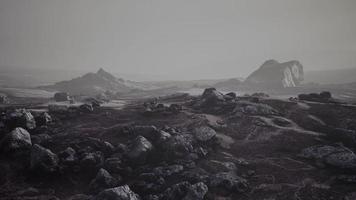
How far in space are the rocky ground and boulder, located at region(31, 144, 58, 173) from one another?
84mm

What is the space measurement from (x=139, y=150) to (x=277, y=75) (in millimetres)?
122543

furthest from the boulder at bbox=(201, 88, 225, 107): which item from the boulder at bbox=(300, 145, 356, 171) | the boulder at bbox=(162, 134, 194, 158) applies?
the boulder at bbox=(300, 145, 356, 171)

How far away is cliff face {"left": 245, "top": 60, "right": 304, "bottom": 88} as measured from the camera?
12726 cm

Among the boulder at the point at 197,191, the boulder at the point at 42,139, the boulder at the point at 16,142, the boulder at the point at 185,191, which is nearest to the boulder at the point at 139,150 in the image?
the boulder at the point at 185,191

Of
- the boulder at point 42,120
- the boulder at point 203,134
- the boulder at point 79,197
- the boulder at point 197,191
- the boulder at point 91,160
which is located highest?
the boulder at point 42,120

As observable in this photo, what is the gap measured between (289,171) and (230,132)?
1020cm

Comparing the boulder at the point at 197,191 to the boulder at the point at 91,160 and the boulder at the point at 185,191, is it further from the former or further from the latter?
the boulder at the point at 91,160

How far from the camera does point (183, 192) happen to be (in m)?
19.1

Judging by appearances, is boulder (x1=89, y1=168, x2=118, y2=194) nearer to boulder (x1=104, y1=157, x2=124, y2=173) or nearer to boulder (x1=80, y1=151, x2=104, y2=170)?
boulder (x1=104, y1=157, x2=124, y2=173)

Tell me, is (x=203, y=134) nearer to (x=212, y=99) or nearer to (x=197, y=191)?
(x=197, y=191)

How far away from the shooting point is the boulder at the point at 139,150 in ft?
78.3

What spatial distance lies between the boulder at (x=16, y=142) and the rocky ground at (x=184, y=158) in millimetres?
85

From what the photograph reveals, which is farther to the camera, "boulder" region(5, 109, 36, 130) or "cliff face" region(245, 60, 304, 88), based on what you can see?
"cliff face" region(245, 60, 304, 88)

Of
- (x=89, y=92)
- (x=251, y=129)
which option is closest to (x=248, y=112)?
(x=251, y=129)
